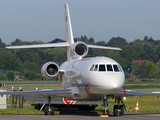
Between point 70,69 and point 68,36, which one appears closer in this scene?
point 70,69

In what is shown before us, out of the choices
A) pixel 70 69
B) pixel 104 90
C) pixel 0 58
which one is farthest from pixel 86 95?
pixel 0 58

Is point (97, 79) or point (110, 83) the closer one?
point (110, 83)

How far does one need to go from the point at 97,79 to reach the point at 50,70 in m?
7.99

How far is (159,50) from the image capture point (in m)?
169

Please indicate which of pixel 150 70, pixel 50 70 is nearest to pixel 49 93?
pixel 50 70

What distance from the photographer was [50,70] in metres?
25.9

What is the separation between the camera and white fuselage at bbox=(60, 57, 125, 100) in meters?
18.2

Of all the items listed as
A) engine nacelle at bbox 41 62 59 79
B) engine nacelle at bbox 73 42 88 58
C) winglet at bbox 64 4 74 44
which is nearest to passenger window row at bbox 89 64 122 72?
engine nacelle at bbox 73 42 88 58

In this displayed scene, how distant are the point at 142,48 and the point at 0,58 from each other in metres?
78.0

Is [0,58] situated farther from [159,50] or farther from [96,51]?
[159,50]

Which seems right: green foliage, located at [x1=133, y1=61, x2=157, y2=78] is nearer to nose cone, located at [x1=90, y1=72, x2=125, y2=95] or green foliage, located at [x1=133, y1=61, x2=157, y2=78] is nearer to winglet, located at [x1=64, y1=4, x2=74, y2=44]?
winglet, located at [x1=64, y1=4, x2=74, y2=44]

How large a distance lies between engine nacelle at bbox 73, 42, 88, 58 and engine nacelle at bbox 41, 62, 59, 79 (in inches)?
70.4

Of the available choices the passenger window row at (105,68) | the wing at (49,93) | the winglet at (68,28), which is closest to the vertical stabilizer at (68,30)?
the winglet at (68,28)

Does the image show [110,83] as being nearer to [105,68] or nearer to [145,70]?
[105,68]
